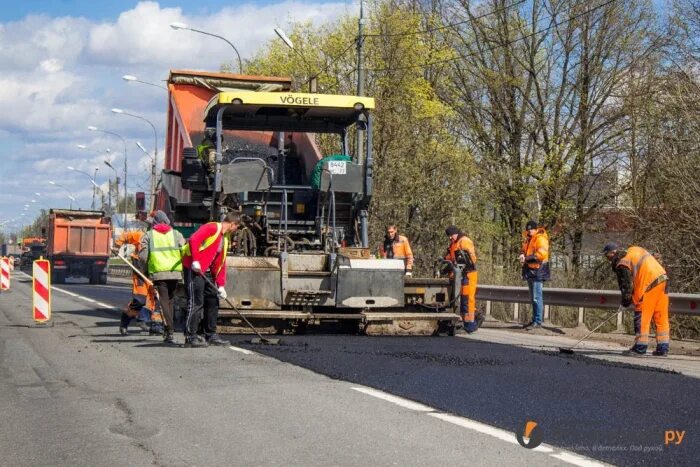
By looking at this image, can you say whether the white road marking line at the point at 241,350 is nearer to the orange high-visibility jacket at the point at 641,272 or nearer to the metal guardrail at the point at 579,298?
the orange high-visibility jacket at the point at 641,272

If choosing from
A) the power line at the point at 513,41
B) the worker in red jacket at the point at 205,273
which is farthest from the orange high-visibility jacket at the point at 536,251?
the power line at the point at 513,41

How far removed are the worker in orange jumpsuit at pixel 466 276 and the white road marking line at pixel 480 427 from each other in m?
6.51

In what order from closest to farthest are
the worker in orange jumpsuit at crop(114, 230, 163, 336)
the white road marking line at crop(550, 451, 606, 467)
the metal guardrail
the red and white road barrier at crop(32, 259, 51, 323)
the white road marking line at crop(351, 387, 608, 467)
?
the white road marking line at crop(550, 451, 606, 467) < the white road marking line at crop(351, 387, 608, 467) < the worker in orange jumpsuit at crop(114, 230, 163, 336) < the metal guardrail < the red and white road barrier at crop(32, 259, 51, 323)

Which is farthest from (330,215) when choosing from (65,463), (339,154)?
(65,463)

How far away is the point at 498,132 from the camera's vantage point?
105 ft

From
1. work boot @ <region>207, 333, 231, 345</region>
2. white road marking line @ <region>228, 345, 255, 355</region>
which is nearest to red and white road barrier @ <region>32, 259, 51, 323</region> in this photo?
work boot @ <region>207, 333, 231, 345</region>

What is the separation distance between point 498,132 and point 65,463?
2758 centimetres

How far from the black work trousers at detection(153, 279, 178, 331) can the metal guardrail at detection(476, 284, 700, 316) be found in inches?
257

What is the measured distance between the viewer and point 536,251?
15.6 metres

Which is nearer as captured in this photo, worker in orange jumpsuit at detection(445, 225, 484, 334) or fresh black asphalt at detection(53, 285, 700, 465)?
fresh black asphalt at detection(53, 285, 700, 465)

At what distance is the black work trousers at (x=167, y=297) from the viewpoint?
11625mm

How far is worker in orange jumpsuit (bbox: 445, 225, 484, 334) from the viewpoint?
14445mm

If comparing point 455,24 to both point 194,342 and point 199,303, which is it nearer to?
point 199,303

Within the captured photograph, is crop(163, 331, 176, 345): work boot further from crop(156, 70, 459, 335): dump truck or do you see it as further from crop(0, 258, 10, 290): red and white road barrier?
crop(0, 258, 10, 290): red and white road barrier
